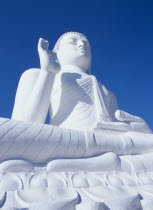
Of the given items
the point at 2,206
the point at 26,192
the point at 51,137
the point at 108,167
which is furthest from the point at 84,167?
the point at 2,206

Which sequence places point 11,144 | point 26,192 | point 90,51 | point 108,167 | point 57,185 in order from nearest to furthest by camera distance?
1. point 26,192
2. point 57,185
3. point 11,144
4. point 108,167
5. point 90,51

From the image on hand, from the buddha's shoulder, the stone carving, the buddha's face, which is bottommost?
the stone carving

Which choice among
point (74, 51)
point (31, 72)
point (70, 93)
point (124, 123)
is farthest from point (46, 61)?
point (124, 123)

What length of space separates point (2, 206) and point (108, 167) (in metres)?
1.28

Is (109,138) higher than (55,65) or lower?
lower

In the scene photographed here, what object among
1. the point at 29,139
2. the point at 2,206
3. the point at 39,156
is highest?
the point at 29,139

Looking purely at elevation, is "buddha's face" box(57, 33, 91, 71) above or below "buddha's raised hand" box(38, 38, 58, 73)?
above

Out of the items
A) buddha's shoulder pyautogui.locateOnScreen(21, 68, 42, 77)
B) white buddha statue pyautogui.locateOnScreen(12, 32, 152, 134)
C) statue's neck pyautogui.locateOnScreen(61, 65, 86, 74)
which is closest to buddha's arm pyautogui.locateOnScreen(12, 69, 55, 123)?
white buddha statue pyautogui.locateOnScreen(12, 32, 152, 134)

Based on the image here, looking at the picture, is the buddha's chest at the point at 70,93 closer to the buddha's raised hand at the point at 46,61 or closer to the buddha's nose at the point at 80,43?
the buddha's raised hand at the point at 46,61

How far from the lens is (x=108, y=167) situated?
2518 mm

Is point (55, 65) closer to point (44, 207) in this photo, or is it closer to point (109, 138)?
point (109, 138)

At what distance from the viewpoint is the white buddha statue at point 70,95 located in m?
3.27

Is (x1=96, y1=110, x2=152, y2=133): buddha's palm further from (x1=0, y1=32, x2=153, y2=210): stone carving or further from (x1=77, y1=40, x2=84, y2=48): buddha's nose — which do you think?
(x1=77, y1=40, x2=84, y2=48): buddha's nose

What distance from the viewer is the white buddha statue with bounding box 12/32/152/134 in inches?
129
